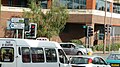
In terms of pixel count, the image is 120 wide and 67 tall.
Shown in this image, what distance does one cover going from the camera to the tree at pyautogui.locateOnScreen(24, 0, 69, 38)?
55.8 meters

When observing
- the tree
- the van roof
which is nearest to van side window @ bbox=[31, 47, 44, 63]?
the van roof

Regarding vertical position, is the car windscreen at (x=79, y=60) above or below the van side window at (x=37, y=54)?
below

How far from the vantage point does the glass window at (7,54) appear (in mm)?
14566

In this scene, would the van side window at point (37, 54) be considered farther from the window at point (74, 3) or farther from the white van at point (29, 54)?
the window at point (74, 3)

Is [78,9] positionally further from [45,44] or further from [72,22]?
[45,44]

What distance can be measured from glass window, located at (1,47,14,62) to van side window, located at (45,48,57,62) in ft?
6.48

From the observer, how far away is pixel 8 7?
6284 cm

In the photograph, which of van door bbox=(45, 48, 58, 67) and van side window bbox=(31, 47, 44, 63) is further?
van door bbox=(45, 48, 58, 67)

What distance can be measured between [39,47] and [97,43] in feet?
175

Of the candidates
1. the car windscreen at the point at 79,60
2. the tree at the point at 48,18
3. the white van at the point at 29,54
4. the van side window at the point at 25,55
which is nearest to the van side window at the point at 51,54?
the white van at the point at 29,54

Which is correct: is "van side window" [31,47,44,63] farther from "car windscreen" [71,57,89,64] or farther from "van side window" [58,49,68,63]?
"car windscreen" [71,57,89,64]

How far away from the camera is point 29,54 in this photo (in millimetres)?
15406

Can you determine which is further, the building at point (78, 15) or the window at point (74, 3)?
the window at point (74, 3)

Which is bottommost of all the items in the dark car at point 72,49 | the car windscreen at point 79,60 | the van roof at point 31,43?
the dark car at point 72,49
